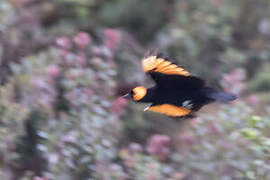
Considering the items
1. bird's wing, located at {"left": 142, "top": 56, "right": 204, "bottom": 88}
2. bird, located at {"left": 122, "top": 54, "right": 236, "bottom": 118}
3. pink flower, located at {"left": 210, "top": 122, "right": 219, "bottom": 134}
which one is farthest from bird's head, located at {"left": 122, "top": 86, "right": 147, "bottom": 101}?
pink flower, located at {"left": 210, "top": 122, "right": 219, "bottom": 134}

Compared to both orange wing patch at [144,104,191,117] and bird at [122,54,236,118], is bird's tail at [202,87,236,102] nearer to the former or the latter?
bird at [122,54,236,118]

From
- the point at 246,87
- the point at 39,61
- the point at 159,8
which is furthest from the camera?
the point at 159,8

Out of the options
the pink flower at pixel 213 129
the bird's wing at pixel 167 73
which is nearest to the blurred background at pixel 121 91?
the pink flower at pixel 213 129

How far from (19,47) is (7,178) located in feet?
5.85

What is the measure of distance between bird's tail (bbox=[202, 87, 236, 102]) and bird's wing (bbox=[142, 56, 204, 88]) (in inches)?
2.0

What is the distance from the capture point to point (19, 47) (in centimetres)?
445

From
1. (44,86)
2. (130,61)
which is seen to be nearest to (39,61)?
(44,86)

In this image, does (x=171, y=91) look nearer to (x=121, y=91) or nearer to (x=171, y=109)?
(x=171, y=109)

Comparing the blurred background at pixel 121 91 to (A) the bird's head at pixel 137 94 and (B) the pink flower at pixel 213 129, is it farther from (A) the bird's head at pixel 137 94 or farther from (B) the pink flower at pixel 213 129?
(A) the bird's head at pixel 137 94

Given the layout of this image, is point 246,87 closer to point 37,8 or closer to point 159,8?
point 159,8

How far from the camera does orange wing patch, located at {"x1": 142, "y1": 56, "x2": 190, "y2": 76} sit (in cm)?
238

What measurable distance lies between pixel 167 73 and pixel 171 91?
0.40 ft

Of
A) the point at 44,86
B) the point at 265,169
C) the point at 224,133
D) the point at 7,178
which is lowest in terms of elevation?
the point at 265,169

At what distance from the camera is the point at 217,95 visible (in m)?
2.31
